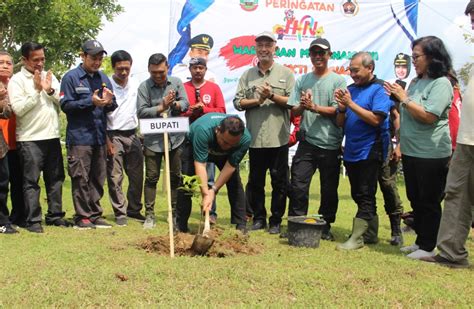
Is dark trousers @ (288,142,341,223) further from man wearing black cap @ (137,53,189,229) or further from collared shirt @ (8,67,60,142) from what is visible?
collared shirt @ (8,67,60,142)

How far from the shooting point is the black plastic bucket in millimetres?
5770

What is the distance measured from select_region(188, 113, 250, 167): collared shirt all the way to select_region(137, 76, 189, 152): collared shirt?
112cm

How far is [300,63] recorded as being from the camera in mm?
11336

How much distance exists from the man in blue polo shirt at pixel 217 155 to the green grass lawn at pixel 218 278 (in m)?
0.65

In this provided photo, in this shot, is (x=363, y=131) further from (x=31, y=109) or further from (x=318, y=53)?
(x=31, y=109)

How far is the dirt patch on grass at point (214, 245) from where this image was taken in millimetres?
5262

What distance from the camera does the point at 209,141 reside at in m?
5.88

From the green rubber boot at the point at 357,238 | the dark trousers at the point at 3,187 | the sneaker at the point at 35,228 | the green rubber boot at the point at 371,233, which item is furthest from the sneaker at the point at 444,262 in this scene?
the dark trousers at the point at 3,187

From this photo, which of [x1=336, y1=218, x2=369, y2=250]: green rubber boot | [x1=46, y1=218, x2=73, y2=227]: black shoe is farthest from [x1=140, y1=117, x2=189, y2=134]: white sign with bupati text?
[x1=46, y1=218, x2=73, y2=227]: black shoe

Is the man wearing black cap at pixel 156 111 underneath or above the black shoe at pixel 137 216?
above

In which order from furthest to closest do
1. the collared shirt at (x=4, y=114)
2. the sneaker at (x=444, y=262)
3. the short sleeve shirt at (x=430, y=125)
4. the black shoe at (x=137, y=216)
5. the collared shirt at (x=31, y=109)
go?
the black shoe at (x=137, y=216) → the collared shirt at (x=31, y=109) → the collared shirt at (x=4, y=114) → the short sleeve shirt at (x=430, y=125) → the sneaker at (x=444, y=262)

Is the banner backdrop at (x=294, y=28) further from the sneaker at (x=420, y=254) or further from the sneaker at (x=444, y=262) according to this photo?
the sneaker at (x=444, y=262)

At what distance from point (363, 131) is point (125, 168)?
11.0 feet

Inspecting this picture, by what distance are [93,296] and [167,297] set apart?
19.7 inches
